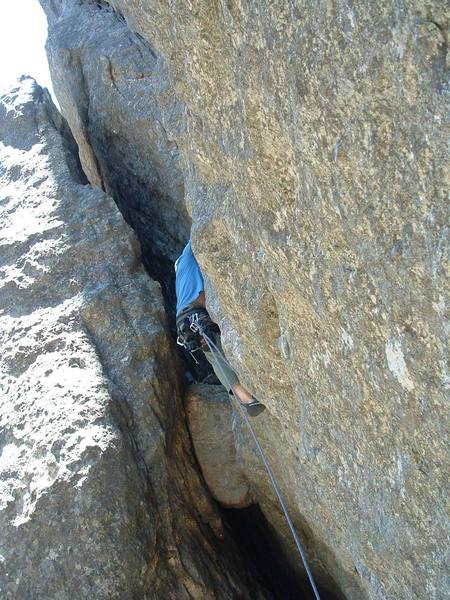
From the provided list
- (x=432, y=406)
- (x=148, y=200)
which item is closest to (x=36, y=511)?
(x=432, y=406)

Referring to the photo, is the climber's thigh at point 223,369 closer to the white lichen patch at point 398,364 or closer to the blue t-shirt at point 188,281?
the blue t-shirt at point 188,281

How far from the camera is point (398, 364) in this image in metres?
3.45

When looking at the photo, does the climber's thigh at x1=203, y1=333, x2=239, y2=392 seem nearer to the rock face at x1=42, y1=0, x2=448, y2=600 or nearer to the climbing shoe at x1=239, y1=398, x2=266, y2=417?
the climbing shoe at x1=239, y1=398, x2=266, y2=417

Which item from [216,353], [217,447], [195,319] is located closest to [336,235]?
[195,319]

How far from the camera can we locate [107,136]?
8.79 meters

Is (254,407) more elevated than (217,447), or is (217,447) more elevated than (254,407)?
(254,407)

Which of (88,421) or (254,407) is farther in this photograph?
(254,407)

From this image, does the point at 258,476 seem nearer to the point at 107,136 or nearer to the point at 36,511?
the point at 36,511

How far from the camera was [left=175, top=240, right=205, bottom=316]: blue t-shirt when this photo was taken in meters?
6.47

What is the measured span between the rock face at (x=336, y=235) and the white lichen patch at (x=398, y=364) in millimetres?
10

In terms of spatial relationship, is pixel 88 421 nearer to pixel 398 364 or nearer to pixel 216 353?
pixel 216 353

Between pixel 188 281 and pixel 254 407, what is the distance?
4.04 ft

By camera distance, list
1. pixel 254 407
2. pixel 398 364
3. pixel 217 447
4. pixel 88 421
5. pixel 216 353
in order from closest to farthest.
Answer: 1. pixel 398 364
2. pixel 88 421
3. pixel 254 407
4. pixel 216 353
5. pixel 217 447

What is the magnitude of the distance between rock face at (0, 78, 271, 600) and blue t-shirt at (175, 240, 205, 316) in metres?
0.58
